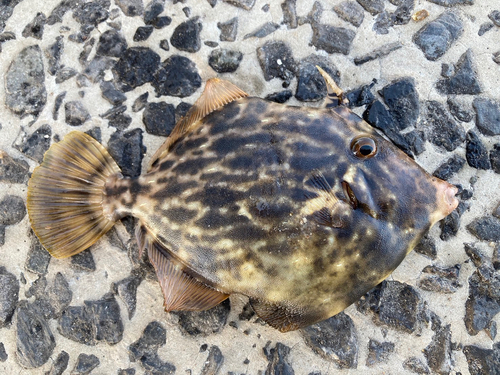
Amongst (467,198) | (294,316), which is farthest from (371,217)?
(467,198)

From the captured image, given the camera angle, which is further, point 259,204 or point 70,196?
point 70,196

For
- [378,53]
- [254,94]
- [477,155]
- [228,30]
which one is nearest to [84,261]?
[254,94]

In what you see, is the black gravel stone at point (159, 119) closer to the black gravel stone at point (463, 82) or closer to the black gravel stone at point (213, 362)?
the black gravel stone at point (213, 362)

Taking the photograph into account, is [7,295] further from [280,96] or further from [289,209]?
[280,96]

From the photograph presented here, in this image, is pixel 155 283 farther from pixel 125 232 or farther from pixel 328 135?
pixel 328 135

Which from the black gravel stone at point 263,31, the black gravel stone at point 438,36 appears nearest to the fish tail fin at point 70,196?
the black gravel stone at point 263,31

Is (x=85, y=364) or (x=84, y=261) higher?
(x=84, y=261)
